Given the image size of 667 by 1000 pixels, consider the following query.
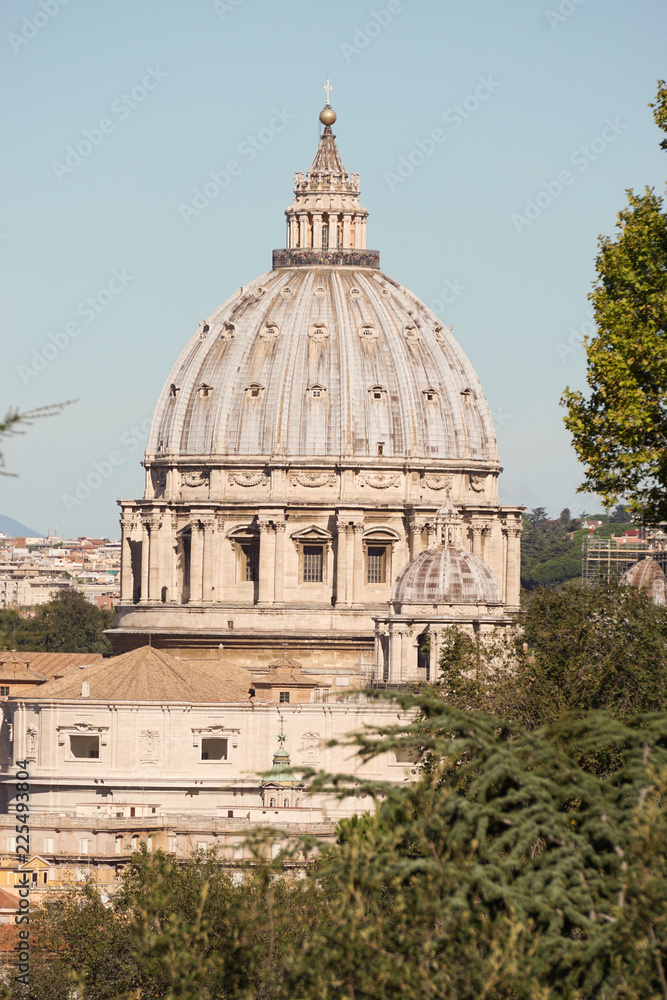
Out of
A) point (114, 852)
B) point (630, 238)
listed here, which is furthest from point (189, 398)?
point (630, 238)

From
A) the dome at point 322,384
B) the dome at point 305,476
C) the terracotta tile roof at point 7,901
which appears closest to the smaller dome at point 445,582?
the dome at point 305,476

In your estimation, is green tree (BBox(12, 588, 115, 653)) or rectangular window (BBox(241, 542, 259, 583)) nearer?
rectangular window (BBox(241, 542, 259, 583))

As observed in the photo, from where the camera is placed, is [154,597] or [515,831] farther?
[154,597]

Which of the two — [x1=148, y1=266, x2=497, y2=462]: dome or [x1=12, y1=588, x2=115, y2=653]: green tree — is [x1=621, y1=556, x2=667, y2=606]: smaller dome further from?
[x1=12, y1=588, x2=115, y2=653]: green tree

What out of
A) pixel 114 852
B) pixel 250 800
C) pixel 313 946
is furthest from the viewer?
pixel 250 800

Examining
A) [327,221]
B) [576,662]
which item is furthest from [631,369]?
[327,221]

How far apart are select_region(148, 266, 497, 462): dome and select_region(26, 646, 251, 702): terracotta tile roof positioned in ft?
58.3

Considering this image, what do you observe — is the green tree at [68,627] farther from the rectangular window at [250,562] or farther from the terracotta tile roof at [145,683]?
the terracotta tile roof at [145,683]

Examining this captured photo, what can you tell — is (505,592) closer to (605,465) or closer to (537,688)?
(537,688)

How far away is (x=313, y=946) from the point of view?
27.3 meters

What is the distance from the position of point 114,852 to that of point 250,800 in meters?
12.6

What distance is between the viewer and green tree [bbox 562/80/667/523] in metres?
39.9

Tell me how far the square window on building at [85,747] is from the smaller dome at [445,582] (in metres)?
12.4

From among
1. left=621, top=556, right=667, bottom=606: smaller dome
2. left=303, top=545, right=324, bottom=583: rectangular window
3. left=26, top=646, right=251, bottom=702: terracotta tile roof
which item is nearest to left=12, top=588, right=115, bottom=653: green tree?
left=621, top=556, right=667, bottom=606: smaller dome
